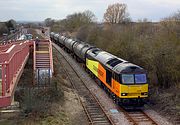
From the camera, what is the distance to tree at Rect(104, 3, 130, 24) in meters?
81.9

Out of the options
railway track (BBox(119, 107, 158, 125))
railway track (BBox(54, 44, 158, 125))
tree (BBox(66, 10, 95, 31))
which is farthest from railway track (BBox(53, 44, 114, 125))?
tree (BBox(66, 10, 95, 31))

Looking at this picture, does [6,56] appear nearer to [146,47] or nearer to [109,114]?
[109,114]

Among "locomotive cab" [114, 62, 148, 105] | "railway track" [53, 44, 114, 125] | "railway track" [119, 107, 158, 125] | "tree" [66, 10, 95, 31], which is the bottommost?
"railway track" [119, 107, 158, 125]

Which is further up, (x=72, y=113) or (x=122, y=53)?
Answer: (x=122, y=53)

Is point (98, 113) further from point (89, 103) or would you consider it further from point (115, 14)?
point (115, 14)

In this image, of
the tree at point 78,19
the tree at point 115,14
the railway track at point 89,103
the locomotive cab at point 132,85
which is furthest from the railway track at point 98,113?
the tree at point 78,19

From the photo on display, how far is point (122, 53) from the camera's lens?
33.0 m

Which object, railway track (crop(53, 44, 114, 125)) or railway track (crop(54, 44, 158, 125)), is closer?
railway track (crop(54, 44, 158, 125))

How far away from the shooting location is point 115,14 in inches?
3273

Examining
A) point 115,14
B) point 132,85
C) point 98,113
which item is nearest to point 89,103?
point 98,113

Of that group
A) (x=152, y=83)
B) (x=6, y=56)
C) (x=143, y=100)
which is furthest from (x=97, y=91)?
(x=6, y=56)

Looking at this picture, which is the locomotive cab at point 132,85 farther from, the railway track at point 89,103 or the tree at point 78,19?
the tree at point 78,19

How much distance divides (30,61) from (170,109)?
16.9 metres

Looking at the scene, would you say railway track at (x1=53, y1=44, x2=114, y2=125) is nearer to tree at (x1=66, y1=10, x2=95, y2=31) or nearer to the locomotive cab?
the locomotive cab
